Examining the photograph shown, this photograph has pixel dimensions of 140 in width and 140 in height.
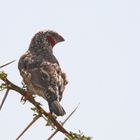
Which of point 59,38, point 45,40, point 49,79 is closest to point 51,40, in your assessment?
point 45,40

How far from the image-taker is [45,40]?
26.2 feet

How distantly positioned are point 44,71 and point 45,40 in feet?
6.60

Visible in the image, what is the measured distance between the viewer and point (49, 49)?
7727 mm

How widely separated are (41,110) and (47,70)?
3.68 meters

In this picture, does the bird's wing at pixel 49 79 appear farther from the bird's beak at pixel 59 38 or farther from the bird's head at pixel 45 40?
the bird's head at pixel 45 40

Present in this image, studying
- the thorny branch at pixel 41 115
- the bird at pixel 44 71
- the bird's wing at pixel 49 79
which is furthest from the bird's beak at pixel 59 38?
the thorny branch at pixel 41 115

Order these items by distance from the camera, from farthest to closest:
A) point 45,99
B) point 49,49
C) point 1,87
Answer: point 49,49 < point 45,99 < point 1,87

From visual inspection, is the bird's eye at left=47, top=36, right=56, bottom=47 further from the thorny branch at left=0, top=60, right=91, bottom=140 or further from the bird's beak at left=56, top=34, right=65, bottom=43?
the thorny branch at left=0, top=60, right=91, bottom=140

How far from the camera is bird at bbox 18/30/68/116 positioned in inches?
202

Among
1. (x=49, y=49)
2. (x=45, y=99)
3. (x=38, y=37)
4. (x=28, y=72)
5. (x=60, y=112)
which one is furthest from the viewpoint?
(x=38, y=37)

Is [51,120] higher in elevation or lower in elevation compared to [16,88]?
lower

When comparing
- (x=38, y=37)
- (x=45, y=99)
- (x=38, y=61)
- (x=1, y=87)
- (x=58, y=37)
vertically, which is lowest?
(x=1, y=87)

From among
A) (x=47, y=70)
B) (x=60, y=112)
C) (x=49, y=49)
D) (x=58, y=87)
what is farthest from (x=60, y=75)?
(x=60, y=112)

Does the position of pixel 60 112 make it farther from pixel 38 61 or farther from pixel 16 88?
pixel 38 61
